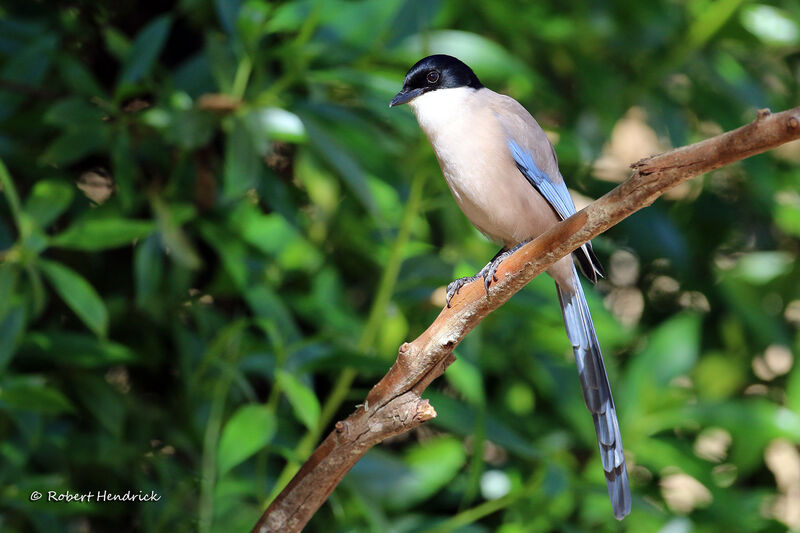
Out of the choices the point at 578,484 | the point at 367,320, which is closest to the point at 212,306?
the point at 367,320

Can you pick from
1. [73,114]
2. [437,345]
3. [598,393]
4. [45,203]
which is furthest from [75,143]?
[598,393]

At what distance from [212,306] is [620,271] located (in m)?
1.42

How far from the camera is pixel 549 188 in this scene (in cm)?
167

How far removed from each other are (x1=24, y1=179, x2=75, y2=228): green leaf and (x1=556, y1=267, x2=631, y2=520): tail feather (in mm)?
1104

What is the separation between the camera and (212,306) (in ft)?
7.90

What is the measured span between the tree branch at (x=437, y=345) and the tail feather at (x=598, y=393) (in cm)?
41

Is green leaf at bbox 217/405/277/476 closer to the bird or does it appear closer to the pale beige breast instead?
the bird

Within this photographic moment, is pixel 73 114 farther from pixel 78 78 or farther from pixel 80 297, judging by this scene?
pixel 80 297

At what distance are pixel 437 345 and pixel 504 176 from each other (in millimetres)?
406

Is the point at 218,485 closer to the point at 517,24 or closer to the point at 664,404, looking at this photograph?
the point at 664,404

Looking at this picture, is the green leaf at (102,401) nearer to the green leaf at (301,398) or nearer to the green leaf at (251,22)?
the green leaf at (301,398)

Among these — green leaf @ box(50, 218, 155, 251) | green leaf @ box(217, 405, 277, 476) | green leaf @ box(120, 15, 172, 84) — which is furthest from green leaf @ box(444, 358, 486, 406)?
green leaf @ box(120, 15, 172, 84)

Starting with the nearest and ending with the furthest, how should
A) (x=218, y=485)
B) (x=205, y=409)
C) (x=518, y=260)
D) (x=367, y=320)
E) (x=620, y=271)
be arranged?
(x=518, y=260) < (x=218, y=485) < (x=205, y=409) < (x=367, y=320) < (x=620, y=271)

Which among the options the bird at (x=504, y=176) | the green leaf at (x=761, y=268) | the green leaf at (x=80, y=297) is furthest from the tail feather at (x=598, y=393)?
the green leaf at (x=761, y=268)
